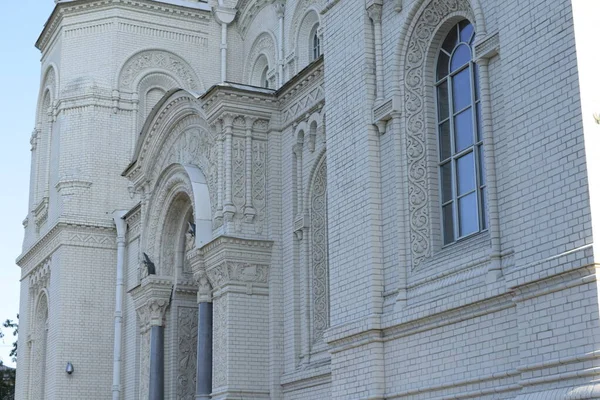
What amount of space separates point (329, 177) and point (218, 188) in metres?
4.58

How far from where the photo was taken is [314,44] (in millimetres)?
21375

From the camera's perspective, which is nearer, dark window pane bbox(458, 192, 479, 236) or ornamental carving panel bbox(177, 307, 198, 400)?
dark window pane bbox(458, 192, 479, 236)

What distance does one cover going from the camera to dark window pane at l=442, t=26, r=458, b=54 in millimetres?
12078

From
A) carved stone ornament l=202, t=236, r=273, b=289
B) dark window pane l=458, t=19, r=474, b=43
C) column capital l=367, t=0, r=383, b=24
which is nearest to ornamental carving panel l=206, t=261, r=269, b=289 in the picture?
carved stone ornament l=202, t=236, r=273, b=289

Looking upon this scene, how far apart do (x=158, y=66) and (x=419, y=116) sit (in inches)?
594

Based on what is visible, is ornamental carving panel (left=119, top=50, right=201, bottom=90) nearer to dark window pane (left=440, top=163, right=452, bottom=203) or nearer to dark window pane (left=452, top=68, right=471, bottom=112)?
dark window pane (left=452, top=68, right=471, bottom=112)

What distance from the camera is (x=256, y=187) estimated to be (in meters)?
17.5

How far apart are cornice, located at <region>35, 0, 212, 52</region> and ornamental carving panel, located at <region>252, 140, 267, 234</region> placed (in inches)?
381

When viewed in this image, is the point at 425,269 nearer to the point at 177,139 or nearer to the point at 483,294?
the point at 483,294

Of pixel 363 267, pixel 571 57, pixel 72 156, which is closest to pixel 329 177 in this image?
pixel 363 267

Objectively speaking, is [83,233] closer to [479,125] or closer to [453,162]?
[453,162]

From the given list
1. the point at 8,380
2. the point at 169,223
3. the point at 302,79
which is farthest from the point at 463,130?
the point at 8,380

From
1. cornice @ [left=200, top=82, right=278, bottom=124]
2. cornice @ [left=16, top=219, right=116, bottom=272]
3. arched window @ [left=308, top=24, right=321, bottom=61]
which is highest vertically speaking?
arched window @ [left=308, top=24, right=321, bottom=61]

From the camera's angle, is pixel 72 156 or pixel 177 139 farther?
pixel 72 156
